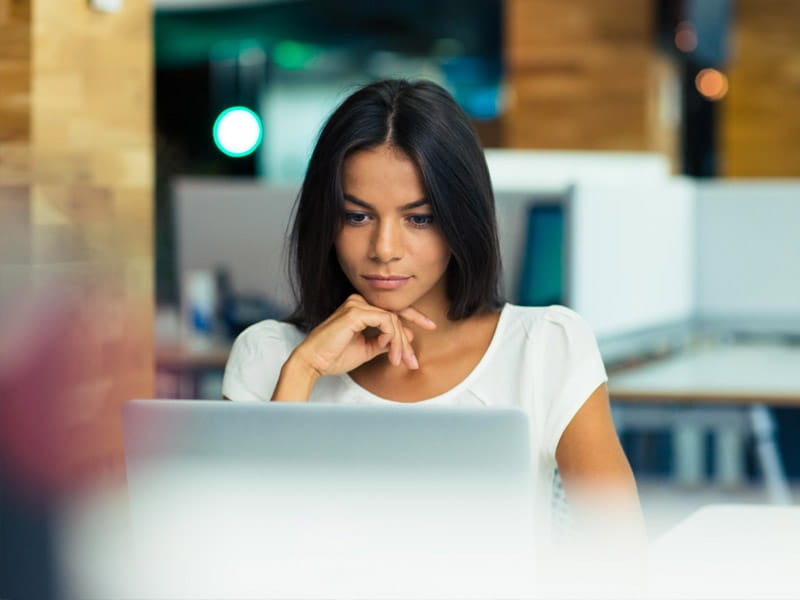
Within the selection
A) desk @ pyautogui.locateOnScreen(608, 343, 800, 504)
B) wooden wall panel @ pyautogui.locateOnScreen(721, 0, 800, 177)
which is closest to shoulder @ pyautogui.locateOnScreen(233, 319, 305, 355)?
desk @ pyautogui.locateOnScreen(608, 343, 800, 504)

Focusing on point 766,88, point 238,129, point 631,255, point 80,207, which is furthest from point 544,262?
point 238,129

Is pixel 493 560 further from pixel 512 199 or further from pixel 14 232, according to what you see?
pixel 512 199

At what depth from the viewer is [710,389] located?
276 cm

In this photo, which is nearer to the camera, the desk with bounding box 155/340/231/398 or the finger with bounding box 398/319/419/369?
the finger with bounding box 398/319/419/369

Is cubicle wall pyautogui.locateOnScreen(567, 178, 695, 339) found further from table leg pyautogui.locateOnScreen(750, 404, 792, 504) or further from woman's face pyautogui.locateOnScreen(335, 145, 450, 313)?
woman's face pyautogui.locateOnScreen(335, 145, 450, 313)

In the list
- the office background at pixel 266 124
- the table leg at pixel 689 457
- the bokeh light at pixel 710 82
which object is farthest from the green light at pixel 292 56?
the table leg at pixel 689 457

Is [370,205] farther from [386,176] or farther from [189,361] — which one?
[189,361]

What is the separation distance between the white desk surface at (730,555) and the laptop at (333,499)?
1.27 feet

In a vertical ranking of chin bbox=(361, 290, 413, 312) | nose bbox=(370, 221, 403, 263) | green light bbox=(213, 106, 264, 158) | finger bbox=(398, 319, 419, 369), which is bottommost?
finger bbox=(398, 319, 419, 369)

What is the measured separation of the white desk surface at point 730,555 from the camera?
118cm

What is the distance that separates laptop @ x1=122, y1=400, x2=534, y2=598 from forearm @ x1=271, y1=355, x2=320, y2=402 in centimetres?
41

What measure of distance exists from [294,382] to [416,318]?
164 millimetres

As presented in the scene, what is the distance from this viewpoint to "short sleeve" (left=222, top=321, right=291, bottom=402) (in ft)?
4.81

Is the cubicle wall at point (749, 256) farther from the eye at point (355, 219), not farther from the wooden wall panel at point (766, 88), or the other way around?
the wooden wall panel at point (766, 88)
